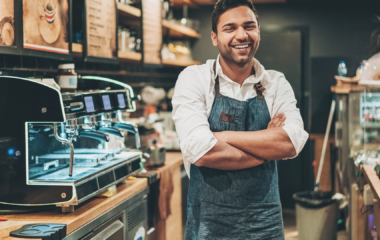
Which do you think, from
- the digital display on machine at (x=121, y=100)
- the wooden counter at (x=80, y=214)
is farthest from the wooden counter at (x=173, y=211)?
the digital display on machine at (x=121, y=100)

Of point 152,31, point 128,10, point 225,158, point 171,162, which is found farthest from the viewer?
point 152,31

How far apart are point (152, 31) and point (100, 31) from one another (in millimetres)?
1018

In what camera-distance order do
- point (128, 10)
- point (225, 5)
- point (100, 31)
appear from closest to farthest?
point (225, 5)
point (100, 31)
point (128, 10)

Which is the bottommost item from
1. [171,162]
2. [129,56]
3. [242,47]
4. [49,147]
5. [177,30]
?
[171,162]

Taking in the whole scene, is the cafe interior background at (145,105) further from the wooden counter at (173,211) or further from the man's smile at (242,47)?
the man's smile at (242,47)

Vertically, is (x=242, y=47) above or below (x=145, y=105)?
above

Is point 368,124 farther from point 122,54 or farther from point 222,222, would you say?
point 222,222

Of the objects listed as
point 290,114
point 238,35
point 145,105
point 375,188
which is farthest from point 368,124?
point 238,35

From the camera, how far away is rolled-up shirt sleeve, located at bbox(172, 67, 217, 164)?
1574 mm

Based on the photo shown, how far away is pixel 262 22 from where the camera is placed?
5.61 m

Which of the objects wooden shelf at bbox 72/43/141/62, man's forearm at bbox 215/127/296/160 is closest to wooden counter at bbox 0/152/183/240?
man's forearm at bbox 215/127/296/160

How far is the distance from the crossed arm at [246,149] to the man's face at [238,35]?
30cm

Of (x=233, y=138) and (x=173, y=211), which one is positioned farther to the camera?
(x=173, y=211)

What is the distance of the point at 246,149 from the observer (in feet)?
5.29
